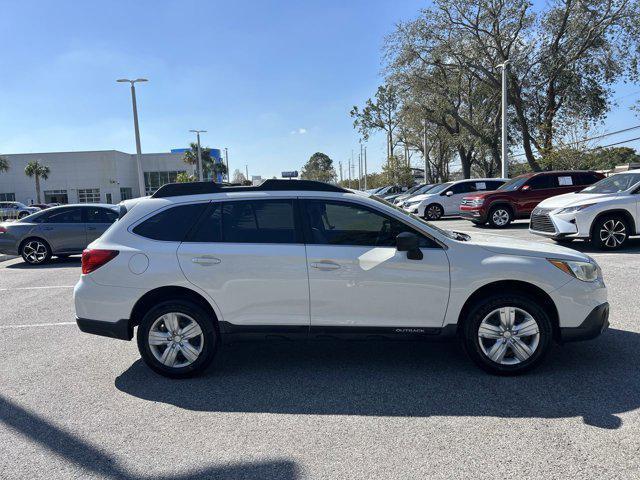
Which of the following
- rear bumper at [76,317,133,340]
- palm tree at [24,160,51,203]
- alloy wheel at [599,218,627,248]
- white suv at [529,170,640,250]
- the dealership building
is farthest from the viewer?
the dealership building

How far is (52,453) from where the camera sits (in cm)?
303

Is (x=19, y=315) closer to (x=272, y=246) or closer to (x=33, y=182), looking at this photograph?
(x=272, y=246)

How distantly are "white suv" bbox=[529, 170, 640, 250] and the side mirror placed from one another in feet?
23.2

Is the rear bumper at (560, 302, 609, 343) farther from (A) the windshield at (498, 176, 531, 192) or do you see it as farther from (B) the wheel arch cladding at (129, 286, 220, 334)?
(A) the windshield at (498, 176, 531, 192)

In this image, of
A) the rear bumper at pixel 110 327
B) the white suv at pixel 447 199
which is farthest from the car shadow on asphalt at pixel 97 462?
the white suv at pixel 447 199

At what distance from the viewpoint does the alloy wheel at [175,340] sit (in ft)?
13.3

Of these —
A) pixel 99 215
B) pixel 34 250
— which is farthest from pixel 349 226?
pixel 34 250

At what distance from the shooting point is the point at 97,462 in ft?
9.56

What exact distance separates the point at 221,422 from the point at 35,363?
8.16 feet

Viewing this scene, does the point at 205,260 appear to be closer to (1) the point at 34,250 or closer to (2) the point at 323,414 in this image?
(2) the point at 323,414

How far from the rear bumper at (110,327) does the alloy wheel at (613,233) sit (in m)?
9.32

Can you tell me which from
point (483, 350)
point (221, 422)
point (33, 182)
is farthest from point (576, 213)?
point (33, 182)

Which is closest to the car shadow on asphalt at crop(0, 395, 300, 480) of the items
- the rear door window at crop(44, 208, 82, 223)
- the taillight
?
the taillight

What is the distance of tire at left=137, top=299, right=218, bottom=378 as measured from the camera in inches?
159
